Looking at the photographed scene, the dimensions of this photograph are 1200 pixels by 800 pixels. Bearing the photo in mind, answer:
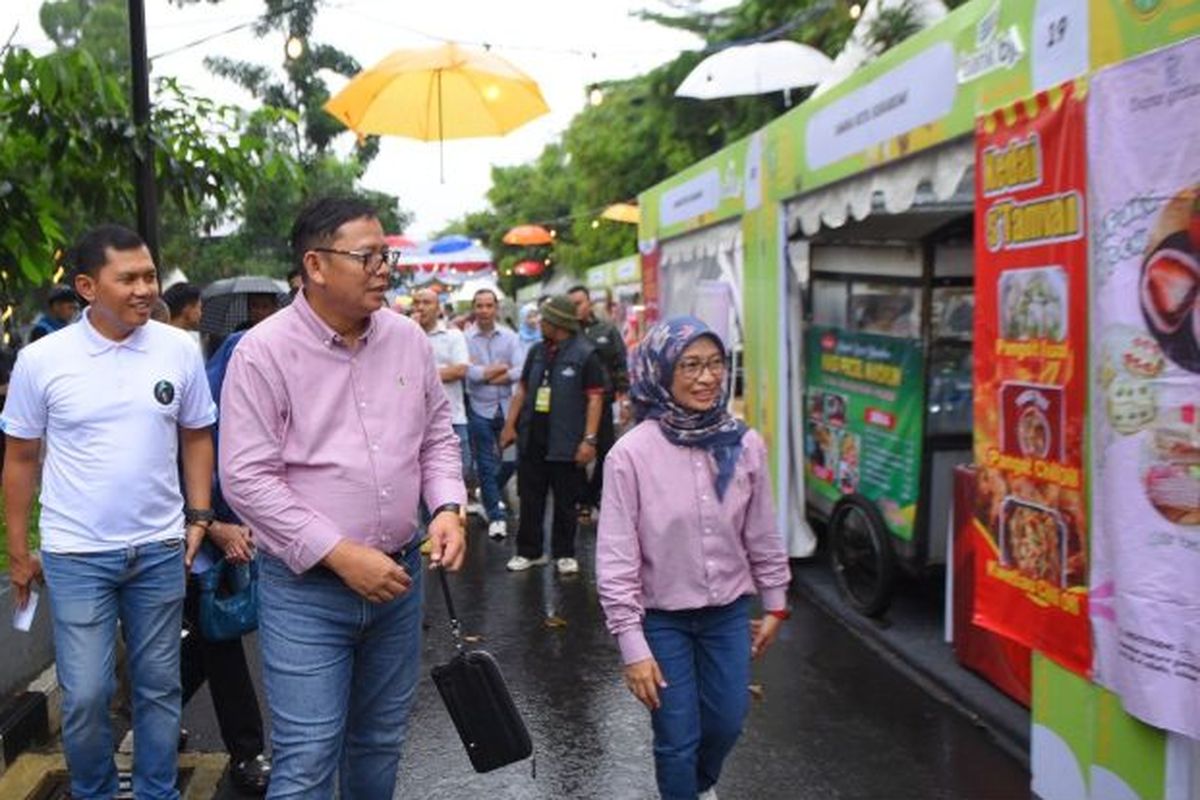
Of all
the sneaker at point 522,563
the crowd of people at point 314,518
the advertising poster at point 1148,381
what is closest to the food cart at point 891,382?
the sneaker at point 522,563

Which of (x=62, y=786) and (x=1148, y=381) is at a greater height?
(x=1148, y=381)

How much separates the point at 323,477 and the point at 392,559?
28cm

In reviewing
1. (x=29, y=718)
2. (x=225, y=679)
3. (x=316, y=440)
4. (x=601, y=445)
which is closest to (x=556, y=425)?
(x=601, y=445)

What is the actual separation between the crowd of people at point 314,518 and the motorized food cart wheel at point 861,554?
109 inches

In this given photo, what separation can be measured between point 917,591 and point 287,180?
14.8 ft

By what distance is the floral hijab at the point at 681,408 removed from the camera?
3.18 meters

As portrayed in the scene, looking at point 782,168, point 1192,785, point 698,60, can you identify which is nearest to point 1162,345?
point 1192,785

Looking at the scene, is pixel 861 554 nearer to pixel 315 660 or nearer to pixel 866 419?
pixel 866 419

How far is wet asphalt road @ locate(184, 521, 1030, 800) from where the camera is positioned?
4.11m

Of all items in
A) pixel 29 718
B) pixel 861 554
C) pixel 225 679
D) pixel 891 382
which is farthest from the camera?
pixel 861 554

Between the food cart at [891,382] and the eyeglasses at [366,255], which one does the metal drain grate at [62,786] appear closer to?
the eyeglasses at [366,255]

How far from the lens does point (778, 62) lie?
368 inches

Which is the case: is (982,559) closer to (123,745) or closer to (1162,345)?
(1162,345)

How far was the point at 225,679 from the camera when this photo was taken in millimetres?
3861
